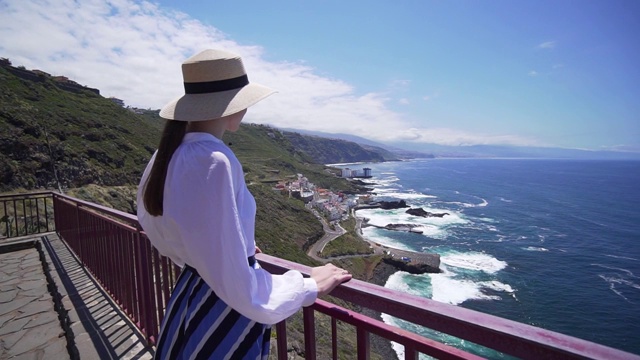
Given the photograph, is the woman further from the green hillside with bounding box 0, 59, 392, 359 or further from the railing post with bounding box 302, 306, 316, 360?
the green hillside with bounding box 0, 59, 392, 359

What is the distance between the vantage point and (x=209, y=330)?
112cm

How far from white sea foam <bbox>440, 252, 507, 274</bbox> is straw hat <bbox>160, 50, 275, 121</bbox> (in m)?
32.1

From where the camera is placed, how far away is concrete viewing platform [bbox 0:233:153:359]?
2.95 m

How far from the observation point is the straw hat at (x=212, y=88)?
111 cm

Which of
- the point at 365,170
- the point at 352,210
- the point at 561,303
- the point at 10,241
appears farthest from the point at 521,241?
the point at 365,170

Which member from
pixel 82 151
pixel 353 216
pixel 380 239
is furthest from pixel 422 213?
pixel 82 151

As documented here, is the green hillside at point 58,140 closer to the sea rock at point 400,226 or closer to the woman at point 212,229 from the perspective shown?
the woman at point 212,229

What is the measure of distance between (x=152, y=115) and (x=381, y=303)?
10042 cm

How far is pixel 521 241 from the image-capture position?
3816 centimetres

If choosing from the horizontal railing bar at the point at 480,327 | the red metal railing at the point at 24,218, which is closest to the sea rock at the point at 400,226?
the red metal railing at the point at 24,218

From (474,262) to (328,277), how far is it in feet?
111

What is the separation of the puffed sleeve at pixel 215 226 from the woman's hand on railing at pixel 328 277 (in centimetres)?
26

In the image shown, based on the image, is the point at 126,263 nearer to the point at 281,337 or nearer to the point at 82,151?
the point at 281,337

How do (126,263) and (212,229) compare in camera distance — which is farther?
(126,263)
